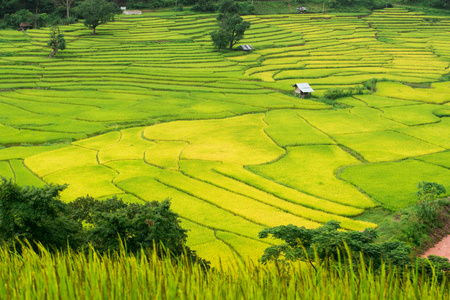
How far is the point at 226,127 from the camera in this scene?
21906 mm

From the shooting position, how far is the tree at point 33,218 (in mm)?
7363

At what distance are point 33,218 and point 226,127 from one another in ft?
49.3

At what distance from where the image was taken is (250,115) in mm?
24391

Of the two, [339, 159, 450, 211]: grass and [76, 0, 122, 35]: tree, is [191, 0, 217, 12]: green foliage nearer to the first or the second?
[76, 0, 122, 35]: tree

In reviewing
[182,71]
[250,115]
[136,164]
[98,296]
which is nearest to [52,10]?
[182,71]

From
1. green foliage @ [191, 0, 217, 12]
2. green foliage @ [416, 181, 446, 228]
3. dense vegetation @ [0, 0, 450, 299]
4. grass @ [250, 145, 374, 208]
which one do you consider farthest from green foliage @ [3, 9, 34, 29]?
green foliage @ [416, 181, 446, 228]

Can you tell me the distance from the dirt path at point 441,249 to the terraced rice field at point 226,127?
1749 millimetres

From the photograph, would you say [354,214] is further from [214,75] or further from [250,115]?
[214,75]

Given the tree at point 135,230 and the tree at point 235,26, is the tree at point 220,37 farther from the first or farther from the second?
the tree at point 135,230

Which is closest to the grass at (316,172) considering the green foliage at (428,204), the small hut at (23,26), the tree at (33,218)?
the green foliage at (428,204)

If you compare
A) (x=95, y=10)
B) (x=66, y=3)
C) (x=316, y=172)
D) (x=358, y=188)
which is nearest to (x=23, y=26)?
(x=66, y=3)

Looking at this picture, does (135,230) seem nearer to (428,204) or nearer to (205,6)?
(428,204)

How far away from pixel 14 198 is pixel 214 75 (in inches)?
1057

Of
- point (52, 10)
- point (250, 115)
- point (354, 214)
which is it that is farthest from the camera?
point (52, 10)
